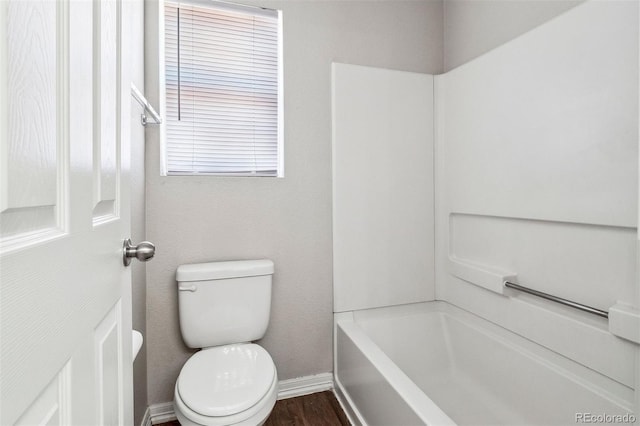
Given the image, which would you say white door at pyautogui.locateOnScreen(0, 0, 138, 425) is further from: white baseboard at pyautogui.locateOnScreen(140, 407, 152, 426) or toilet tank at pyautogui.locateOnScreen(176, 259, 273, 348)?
white baseboard at pyautogui.locateOnScreen(140, 407, 152, 426)

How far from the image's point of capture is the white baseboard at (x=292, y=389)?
→ 66.2 inches

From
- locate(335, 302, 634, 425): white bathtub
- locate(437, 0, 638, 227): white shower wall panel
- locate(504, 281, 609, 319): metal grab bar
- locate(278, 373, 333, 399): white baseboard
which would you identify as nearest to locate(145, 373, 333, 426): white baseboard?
locate(278, 373, 333, 399): white baseboard

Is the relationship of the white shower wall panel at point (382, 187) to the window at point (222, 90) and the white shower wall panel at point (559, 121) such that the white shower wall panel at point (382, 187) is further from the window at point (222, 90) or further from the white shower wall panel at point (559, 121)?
the window at point (222, 90)

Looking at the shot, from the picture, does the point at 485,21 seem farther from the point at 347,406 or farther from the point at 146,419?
the point at 146,419

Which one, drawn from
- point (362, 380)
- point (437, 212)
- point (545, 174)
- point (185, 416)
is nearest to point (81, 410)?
point (185, 416)

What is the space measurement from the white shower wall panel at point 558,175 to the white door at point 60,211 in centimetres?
152

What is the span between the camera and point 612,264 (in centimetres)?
118

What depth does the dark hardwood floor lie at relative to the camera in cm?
167

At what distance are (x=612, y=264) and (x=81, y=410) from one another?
1.57 meters

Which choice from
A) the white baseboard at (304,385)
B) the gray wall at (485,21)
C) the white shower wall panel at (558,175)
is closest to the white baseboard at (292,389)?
the white baseboard at (304,385)

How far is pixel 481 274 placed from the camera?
173cm

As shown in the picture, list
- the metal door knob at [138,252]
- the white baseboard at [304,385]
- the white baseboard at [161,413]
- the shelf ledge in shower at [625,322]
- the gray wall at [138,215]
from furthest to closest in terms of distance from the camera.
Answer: the white baseboard at [304,385], the white baseboard at [161,413], the gray wall at [138,215], the shelf ledge in shower at [625,322], the metal door knob at [138,252]

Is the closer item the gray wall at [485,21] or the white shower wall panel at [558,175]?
the white shower wall panel at [558,175]

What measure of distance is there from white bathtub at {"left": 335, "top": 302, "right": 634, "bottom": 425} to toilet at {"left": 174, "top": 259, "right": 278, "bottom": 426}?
0.47 metres
